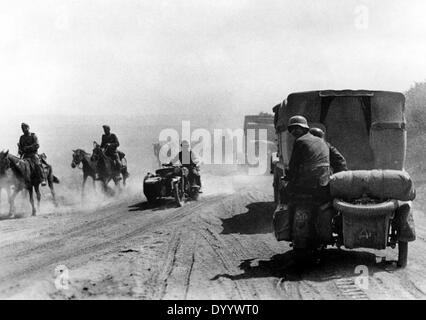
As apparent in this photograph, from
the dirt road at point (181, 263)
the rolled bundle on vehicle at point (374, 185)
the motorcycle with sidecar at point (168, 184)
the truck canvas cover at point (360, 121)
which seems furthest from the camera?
the motorcycle with sidecar at point (168, 184)

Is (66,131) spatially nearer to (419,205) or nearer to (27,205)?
(27,205)

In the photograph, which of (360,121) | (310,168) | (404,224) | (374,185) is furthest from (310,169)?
(360,121)

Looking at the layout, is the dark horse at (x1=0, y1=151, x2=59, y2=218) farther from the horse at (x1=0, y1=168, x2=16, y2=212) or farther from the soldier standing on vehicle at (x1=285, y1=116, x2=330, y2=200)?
the soldier standing on vehicle at (x1=285, y1=116, x2=330, y2=200)

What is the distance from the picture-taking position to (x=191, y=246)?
32.4 ft

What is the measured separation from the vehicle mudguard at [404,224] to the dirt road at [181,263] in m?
0.56

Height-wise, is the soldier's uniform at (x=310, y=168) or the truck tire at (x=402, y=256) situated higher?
the soldier's uniform at (x=310, y=168)

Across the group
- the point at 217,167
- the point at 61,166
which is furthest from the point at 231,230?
the point at 61,166

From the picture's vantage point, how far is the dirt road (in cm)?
676

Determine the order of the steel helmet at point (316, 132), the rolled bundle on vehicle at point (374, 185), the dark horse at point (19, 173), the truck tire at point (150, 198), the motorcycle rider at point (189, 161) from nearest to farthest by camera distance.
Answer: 1. the rolled bundle on vehicle at point (374, 185)
2. the steel helmet at point (316, 132)
3. the dark horse at point (19, 173)
4. the truck tire at point (150, 198)
5. the motorcycle rider at point (189, 161)

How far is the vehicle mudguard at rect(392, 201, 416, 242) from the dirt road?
1.85ft

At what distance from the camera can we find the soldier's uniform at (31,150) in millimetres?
16719

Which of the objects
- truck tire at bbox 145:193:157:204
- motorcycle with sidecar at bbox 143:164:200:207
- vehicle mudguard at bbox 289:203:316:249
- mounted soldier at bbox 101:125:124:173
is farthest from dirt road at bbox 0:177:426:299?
mounted soldier at bbox 101:125:124:173

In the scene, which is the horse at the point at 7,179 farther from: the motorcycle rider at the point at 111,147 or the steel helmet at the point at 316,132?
the steel helmet at the point at 316,132

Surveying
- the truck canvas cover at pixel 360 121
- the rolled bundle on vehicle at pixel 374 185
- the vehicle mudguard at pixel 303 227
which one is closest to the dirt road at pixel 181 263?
the vehicle mudguard at pixel 303 227
